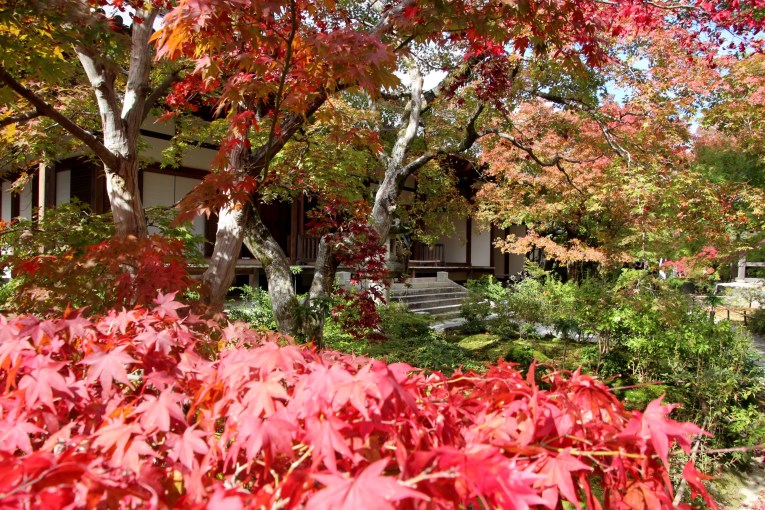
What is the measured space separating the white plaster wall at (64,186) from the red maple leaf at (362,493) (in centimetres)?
1184

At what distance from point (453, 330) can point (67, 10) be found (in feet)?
27.5

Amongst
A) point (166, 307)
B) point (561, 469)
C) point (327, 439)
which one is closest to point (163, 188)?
point (166, 307)

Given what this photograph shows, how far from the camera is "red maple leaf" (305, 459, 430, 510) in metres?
0.64

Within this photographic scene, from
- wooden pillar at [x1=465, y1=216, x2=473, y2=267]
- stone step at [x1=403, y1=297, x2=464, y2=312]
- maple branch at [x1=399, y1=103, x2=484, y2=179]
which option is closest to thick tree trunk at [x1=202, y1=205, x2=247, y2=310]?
maple branch at [x1=399, y1=103, x2=484, y2=179]

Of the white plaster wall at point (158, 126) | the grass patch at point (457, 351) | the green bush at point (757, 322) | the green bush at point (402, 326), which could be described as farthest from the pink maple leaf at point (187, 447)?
the green bush at point (757, 322)

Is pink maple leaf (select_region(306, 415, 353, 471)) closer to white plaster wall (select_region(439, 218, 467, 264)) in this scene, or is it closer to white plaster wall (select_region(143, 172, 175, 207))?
white plaster wall (select_region(143, 172, 175, 207))

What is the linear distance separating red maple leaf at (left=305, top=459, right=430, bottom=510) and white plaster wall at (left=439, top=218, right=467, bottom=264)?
18.2 metres

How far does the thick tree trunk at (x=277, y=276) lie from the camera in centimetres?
553

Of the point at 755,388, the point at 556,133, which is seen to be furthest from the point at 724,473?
the point at 556,133

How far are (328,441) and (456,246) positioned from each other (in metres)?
18.8

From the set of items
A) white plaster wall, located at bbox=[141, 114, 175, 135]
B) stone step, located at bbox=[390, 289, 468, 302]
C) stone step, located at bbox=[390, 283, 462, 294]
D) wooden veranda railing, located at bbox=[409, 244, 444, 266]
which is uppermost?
white plaster wall, located at bbox=[141, 114, 175, 135]

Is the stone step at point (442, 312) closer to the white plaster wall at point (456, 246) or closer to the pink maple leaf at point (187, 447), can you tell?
the white plaster wall at point (456, 246)

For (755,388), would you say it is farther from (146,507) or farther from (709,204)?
(146,507)

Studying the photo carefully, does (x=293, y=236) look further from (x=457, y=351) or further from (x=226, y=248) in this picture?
(x=226, y=248)
